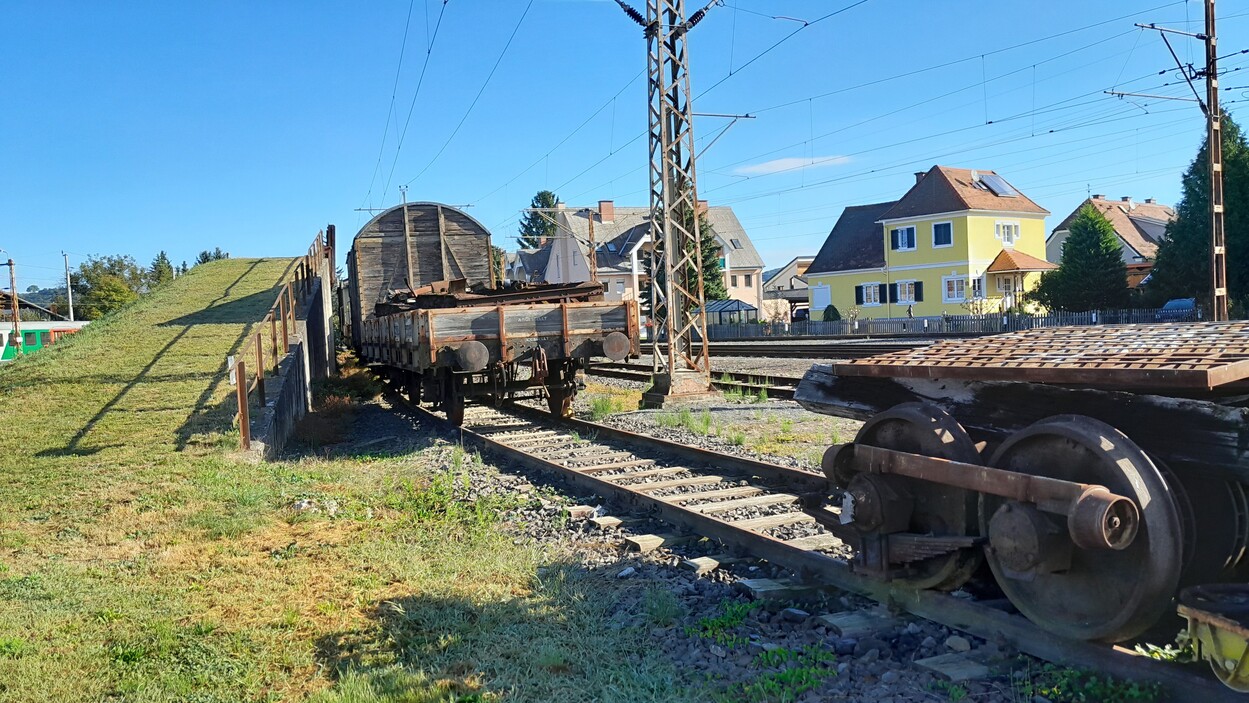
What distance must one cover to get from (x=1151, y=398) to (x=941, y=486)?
99 centimetres

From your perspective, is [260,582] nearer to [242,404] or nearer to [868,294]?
[242,404]

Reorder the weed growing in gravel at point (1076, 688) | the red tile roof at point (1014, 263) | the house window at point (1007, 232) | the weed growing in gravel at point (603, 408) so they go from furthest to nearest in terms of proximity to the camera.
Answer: the house window at point (1007, 232)
the red tile roof at point (1014, 263)
the weed growing in gravel at point (603, 408)
the weed growing in gravel at point (1076, 688)

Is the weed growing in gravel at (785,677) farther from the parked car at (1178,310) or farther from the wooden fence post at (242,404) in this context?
the parked car at (1178,310)

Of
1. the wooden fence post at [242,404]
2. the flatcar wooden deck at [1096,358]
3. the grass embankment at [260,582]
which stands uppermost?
the flatcar wooden deck at [1096,358]

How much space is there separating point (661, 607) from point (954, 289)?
48.3 m

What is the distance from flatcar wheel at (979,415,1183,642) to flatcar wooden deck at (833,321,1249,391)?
0.21 meters

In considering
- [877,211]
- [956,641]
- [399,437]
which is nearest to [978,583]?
[956,641]

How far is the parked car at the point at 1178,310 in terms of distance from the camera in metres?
29.3

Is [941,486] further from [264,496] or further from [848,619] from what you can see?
[264,496]

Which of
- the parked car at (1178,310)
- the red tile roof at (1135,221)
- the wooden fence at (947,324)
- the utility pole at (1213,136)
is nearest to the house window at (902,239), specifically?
the wooden fence at (947,324)

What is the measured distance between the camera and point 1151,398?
3359mm

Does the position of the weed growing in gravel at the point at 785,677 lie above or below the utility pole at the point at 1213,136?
below

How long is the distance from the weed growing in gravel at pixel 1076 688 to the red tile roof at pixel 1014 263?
47.3m

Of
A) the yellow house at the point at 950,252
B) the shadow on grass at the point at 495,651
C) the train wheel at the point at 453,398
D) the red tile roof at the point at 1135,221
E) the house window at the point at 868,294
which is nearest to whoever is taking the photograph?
the shadow on grass at the point at 495,651
